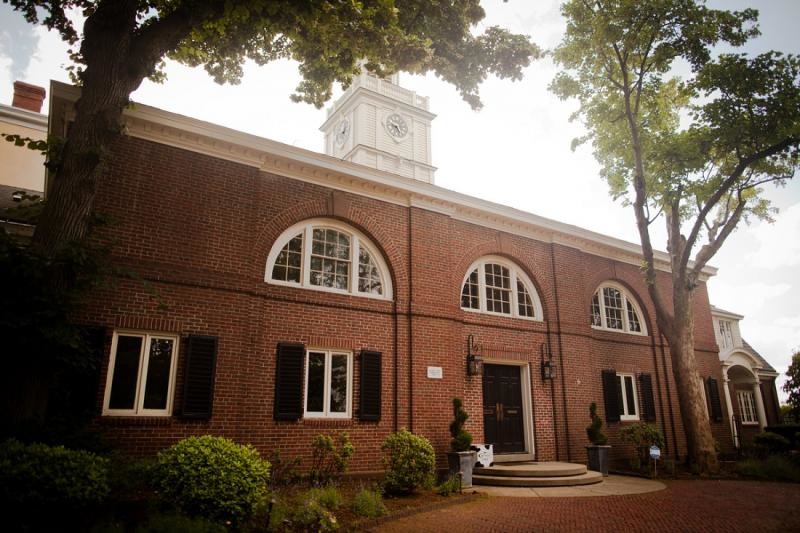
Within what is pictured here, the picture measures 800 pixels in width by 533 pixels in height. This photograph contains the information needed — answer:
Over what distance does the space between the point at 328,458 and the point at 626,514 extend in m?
5.66

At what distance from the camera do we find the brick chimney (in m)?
21.4

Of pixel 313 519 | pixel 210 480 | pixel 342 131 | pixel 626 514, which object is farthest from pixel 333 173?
pixel 342 131

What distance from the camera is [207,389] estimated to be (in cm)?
949

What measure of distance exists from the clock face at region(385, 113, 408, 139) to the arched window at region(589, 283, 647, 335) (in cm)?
1512

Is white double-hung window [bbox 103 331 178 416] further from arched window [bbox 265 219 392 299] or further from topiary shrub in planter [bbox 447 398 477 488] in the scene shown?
topiary shrub in planter [bbox 447 398 477 488]

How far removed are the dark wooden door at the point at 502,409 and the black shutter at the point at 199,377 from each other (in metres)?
7.28

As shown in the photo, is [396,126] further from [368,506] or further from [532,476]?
[368,506]

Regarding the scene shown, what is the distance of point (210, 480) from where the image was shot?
6320mm

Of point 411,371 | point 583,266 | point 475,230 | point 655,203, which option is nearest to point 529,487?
point 411,371

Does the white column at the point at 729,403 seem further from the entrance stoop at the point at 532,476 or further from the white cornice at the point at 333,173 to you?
the entrance stoop at the point at 532,476

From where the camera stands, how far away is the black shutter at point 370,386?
1126 cm

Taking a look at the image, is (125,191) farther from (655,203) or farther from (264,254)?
(655,203)

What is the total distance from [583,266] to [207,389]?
40.7 feet

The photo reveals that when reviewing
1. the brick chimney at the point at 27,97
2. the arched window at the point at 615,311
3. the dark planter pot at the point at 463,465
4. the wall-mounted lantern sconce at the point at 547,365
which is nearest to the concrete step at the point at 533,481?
the dark planter pot at the point at 463,465
